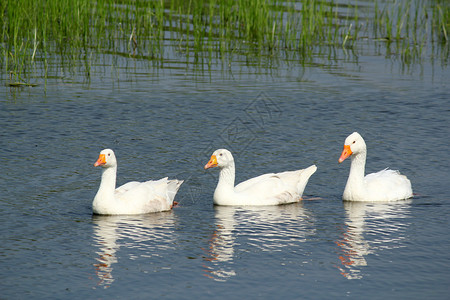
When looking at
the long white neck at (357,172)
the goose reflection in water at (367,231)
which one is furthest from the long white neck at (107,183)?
the long white neck at (357,172)

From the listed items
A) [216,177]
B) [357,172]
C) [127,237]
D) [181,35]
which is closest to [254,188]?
[216,177]

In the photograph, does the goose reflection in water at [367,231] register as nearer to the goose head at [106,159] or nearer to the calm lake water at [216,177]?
the calm lake water at [216,177]

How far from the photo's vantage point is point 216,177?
48.8 feet

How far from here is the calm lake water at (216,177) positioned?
32.2 feet

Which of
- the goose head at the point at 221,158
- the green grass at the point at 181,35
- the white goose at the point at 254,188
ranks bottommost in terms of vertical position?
the white goose at the point at 254,188

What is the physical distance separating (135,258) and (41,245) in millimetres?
1399

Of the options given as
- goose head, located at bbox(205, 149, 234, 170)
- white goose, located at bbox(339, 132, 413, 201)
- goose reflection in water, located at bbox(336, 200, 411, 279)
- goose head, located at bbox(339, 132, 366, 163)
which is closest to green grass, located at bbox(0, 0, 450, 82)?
goose head, located at bbox(205, 149, 234, 170)

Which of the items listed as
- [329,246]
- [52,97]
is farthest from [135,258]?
[52,97]

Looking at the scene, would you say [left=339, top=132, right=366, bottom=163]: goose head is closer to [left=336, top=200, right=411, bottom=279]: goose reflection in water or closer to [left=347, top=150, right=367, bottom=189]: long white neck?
[left=347, top=150, right=367, bottom=189]: long white neck

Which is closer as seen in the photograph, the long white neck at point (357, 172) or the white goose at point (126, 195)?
the white goose at point (126, 195)

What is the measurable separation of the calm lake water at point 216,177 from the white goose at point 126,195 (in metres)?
0.18

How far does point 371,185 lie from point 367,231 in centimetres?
207

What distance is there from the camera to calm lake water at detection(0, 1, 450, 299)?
982 centimetres

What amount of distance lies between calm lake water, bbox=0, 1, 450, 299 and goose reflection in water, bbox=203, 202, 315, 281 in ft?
0.11
